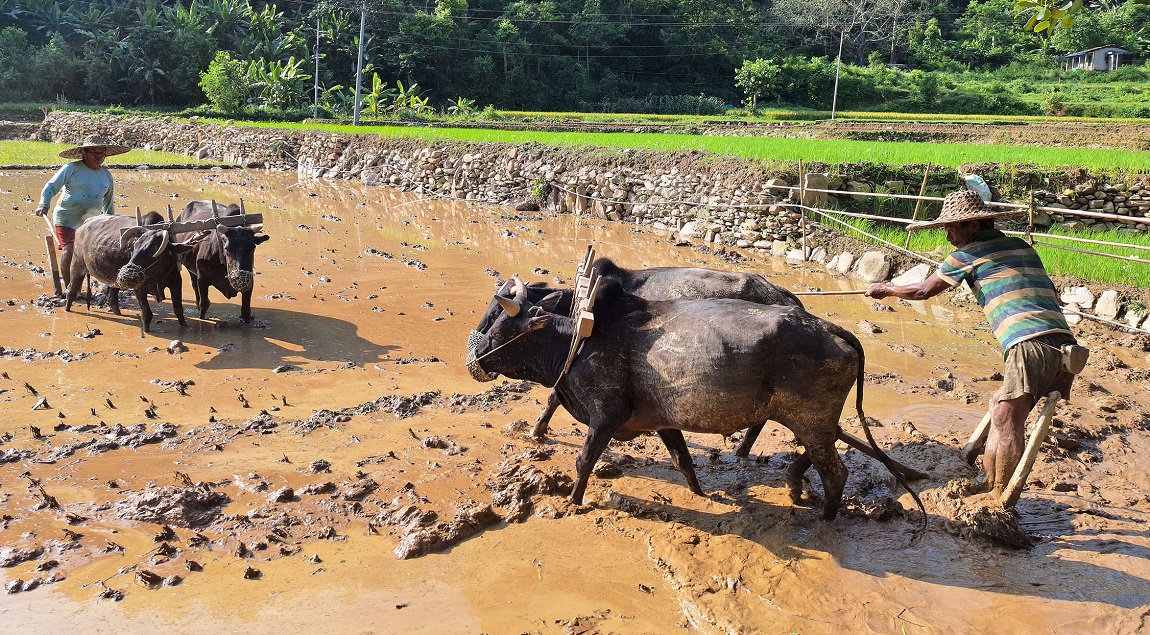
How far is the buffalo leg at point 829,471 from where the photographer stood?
489cm

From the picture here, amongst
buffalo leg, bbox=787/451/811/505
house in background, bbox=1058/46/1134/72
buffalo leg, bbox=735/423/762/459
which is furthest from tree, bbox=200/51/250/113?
house in background, bbox=1058/46/1134/72

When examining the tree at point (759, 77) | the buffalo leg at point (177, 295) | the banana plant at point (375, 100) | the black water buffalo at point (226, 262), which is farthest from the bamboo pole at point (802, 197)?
the tree at point (759, 77)

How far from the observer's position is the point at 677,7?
64812 millimetres

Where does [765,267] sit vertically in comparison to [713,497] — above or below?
above

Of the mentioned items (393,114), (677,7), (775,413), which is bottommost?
(775,413)

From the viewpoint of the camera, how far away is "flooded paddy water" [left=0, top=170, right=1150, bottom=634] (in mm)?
4215

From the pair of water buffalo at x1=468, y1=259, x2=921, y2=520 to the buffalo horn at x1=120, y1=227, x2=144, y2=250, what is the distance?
17.0ft

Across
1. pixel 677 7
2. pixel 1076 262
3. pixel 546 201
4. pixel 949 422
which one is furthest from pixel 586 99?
pixel 949 422

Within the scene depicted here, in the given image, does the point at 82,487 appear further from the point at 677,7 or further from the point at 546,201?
the point at 677,7

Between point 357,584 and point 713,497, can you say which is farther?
point 713,497

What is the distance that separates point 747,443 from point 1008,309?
6.48ft

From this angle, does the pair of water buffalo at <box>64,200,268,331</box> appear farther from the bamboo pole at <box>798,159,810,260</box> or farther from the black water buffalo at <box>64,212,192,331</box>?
the bamboo pole at <box>798,159,810,260</box>

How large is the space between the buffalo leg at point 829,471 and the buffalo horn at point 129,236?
7406 mm

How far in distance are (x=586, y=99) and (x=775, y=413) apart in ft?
182
